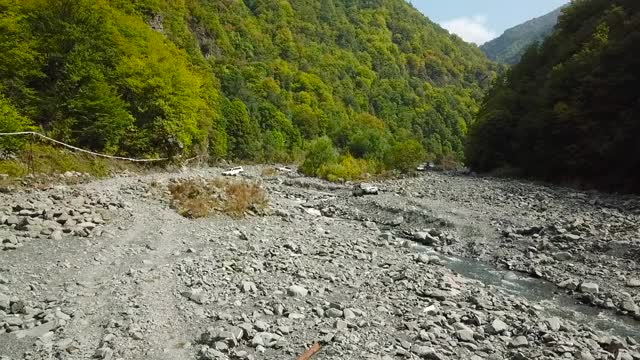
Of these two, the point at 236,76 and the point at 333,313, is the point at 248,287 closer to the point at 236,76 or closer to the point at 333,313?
the point at 333,313

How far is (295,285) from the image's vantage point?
9.24 metres

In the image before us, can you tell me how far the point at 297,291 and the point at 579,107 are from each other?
3010cm

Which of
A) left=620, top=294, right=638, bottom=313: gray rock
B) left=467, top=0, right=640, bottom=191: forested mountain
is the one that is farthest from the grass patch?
left=467, top=0, right=640, bottom=191: forested mountain

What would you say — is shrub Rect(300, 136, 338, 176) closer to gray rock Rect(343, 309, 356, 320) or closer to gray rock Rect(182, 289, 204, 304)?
gray rock Rect(182, 289, 204, 304)

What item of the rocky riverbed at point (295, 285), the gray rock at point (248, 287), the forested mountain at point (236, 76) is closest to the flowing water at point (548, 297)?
the rocky riverbed at point (295, 285)

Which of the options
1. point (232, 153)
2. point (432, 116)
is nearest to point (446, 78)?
point (432, 116)

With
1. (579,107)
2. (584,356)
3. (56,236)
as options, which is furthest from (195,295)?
(579,107)

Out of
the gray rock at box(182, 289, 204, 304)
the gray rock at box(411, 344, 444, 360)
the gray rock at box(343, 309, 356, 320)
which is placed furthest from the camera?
the gray rock at box(182, 289, 204, 304)

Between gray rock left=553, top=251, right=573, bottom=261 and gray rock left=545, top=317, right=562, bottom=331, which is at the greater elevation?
gray rock left=545, top=317, right=562, bottom=331

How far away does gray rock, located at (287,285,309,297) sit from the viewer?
8789 millimetres

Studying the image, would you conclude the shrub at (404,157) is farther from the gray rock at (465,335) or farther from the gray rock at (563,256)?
the gray rock at (465,335)

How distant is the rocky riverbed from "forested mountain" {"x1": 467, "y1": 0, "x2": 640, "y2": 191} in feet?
41.7

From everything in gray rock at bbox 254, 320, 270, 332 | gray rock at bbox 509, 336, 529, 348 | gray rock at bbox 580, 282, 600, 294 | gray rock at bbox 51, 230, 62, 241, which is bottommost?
gray rock at bbox 580, 282, 600, 294

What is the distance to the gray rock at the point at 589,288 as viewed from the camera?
10816 mm
